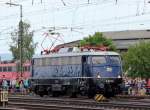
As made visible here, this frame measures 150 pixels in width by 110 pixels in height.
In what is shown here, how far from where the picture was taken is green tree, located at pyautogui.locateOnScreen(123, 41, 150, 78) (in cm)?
6067

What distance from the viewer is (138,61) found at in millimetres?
65250

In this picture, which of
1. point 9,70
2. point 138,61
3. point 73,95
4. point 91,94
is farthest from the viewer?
point 9,70

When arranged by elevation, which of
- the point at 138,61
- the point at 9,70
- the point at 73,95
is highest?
the point at 138,61

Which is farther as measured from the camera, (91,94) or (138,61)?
(138,61)

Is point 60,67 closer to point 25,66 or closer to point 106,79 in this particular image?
point 106,79

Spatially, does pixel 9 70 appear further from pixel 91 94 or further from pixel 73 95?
pixel 91 94

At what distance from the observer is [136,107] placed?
2564cm

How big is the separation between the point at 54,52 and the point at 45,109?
50.6ft

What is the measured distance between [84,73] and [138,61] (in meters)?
30.3

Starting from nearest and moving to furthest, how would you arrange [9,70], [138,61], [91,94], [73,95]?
[91,94]
[73,95]
[138,61]
[9,70]

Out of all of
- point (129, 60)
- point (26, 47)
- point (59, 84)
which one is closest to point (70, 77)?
point (59, 84)

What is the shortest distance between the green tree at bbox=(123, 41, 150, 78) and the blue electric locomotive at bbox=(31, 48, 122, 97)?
66.2 ft

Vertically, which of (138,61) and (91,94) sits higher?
(138,61)

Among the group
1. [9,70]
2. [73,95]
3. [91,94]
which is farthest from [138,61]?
[91,94]
